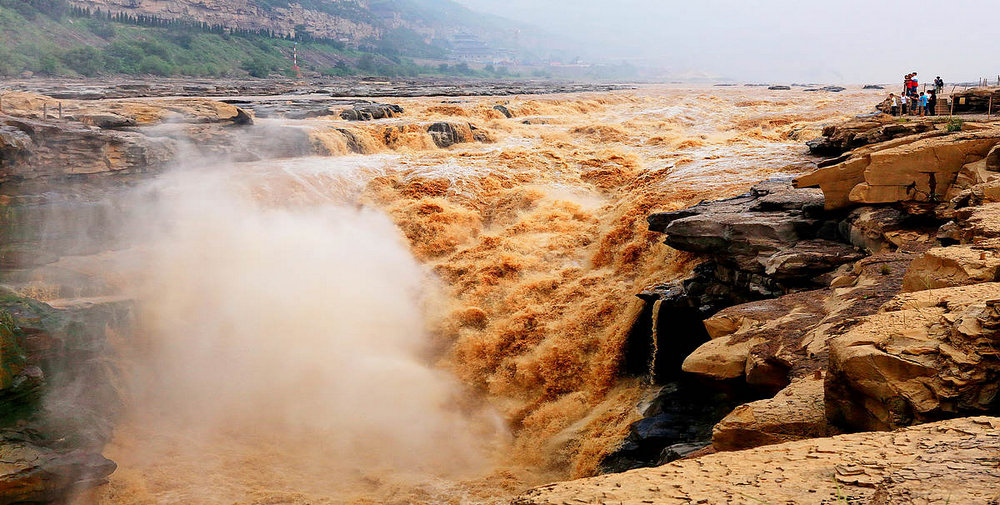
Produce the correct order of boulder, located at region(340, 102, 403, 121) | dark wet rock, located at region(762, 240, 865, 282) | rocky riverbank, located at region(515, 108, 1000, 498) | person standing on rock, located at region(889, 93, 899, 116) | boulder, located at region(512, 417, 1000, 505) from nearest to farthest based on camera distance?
boulder, located at region(512, 417, 1000, 505)
rocky riverbank, located at region(515, 108, 1000, 498)
dark wet rock, located at region(762, 240, 865, 282)
person standing on rock, located at region(889, 93, 899, 116)
boulder, located at region(340, 102, 403, 121)

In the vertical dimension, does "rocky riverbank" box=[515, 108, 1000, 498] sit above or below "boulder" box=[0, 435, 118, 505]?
above

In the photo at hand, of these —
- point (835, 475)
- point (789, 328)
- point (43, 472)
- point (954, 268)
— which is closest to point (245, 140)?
point (43, 472)

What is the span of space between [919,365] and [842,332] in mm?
1910

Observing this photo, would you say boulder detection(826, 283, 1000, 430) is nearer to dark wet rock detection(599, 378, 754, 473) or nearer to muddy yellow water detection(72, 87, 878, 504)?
dark wet rock detection(599, 378, 754, 473)

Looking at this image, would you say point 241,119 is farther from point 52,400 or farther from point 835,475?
point 835,475

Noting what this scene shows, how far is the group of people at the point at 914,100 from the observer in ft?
54.3

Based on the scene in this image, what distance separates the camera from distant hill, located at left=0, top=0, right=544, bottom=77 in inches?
1895

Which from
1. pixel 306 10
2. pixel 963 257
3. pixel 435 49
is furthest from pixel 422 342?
pixel 435 49

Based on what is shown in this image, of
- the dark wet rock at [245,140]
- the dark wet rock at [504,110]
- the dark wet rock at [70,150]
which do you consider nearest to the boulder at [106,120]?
the dark wet rock at [70,150]

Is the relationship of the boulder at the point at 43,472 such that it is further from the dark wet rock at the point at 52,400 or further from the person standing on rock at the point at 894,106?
the person standing on rock at the point at 894,106

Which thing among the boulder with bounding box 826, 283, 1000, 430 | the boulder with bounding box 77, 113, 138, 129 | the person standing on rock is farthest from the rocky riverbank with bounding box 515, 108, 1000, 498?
the boulder with bounding box 77, 113, 138, 129

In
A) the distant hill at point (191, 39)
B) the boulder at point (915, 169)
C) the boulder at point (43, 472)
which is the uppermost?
the distant hill at point (191, 39)

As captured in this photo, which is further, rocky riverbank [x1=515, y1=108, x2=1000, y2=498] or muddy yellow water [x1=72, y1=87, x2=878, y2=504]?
muddy yellow water [x1=72, y1=87, x2=878, y2=504]

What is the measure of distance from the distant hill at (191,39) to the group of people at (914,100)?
44.5m
